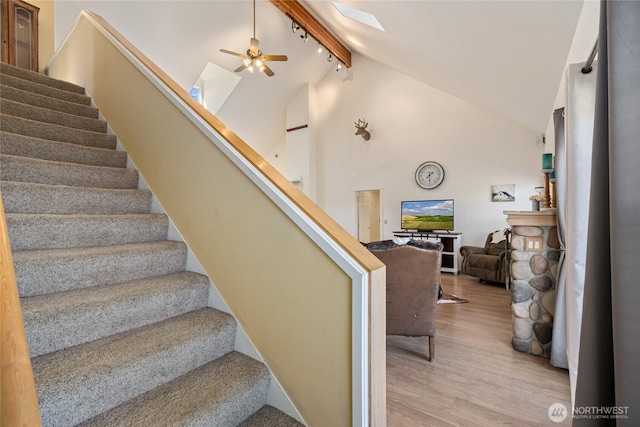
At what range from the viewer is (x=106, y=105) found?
9.14 ft

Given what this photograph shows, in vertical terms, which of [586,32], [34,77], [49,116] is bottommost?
[49,116]

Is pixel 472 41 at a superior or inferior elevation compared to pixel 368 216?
superior

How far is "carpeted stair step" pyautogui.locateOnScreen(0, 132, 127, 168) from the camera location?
1979mm

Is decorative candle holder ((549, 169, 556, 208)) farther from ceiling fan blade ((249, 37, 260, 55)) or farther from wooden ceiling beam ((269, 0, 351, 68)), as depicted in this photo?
wooden ceiling beam ((269, 0, 351, 68))

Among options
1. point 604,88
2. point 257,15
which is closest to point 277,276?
point 604,88

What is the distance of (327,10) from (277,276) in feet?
18.0

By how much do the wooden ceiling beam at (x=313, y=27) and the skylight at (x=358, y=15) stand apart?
144 cm

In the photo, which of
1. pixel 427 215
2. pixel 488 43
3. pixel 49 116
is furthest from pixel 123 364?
pixel 427 215

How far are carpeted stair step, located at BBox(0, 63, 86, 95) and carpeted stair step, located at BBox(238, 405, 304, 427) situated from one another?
3590mm

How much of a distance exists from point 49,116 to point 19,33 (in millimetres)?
3432

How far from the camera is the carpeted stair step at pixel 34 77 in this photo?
109 inches

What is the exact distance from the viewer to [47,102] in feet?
8.55

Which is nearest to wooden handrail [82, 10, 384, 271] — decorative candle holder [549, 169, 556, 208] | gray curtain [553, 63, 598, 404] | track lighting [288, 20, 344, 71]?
gray curtain [553, 63, 598, 404]

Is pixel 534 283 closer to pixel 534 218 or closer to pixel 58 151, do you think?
pixel 534 218
